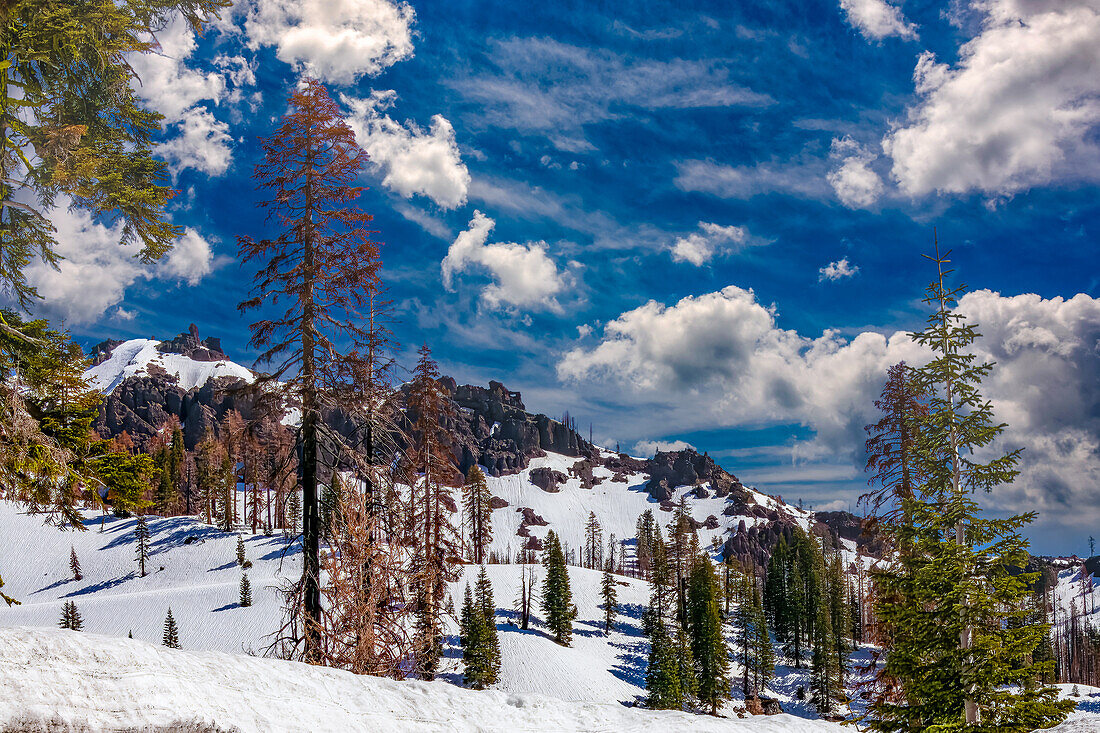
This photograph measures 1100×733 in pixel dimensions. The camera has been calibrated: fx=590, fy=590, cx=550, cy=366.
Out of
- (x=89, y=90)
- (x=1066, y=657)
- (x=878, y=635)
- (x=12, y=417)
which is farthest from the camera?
(x=1066, y=657)

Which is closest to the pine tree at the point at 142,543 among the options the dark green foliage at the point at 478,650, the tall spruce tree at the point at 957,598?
the dark green foliage at the point at 478,650

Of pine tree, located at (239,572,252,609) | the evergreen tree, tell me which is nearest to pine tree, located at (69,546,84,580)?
pine tree, located at (239,572,252,609)

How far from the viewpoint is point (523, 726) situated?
4508 millimetres

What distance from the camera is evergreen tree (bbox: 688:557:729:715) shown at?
161 feet

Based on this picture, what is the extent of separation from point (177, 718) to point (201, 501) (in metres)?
103

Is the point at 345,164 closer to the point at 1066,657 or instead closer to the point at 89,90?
the point at 89,90

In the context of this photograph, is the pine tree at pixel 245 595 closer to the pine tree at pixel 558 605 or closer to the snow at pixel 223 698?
the pine tree at pixel 558 605

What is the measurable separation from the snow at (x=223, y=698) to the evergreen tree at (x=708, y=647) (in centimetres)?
4861

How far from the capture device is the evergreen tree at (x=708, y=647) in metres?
49.2

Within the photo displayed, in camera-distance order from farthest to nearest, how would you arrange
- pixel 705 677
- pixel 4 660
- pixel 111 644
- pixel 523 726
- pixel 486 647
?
pixel 705 677, pixel 486 647, pixel 523 726, pixel 111 644, pixel 4 660

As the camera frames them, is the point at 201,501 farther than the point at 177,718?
Yes

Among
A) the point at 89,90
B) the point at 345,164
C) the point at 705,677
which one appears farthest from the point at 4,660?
the point at 705,677

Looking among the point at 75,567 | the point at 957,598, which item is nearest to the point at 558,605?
the point at 957,598

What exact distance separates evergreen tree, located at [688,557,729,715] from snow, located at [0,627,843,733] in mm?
48609
